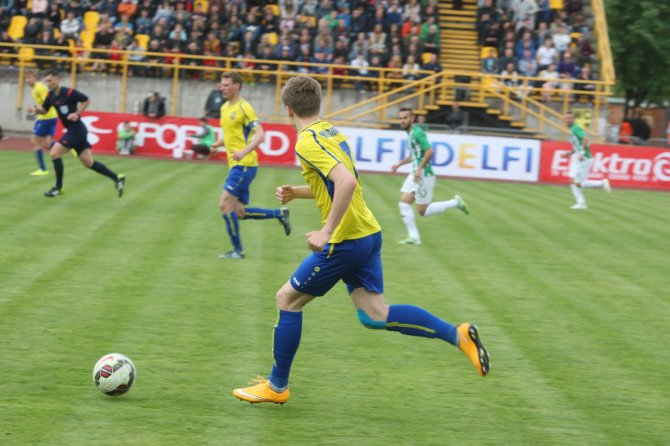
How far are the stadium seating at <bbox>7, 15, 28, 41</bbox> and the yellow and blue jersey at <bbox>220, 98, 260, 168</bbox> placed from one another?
24.0 m

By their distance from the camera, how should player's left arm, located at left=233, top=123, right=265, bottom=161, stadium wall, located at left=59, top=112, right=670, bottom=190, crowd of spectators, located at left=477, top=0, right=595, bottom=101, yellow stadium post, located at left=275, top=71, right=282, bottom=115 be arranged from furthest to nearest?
crowd of spectators, located at left=477, top=0, right=595, bottom=101
yellow stadium post, located at left=275, top=71, right=282, bottom=115
stadium wall, located at left=59, top=112, right=670, bottom=190
player's left arm, located at left=233, top=123, right=265, bottom=161

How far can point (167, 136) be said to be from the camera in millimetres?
28078

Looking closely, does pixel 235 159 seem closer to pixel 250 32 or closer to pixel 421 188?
pixel 421 188

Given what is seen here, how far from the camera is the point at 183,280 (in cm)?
1027

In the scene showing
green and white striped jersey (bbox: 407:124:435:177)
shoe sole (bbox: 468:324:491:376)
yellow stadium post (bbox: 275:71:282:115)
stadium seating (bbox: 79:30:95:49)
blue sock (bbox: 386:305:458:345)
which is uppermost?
stadium seating (bbox: 79:30:95:49)

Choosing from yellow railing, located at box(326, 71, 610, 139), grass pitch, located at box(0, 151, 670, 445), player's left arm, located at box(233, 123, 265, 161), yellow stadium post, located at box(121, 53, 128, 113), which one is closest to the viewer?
grass pitch, located at box(0, 151, 670, 445)

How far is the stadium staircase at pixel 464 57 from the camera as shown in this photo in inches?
1255

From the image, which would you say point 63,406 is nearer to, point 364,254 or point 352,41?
point 364,254

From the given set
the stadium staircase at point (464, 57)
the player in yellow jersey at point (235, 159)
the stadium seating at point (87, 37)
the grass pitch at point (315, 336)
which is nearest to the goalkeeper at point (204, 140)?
the stadium seating at point (87, 37)

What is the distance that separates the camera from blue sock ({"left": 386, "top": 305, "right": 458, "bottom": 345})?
6361mm

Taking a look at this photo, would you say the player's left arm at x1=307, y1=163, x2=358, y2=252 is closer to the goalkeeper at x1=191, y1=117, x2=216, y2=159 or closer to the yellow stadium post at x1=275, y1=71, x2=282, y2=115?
the goalkeeper at x1=191, y1=117, x2=216, y2=159

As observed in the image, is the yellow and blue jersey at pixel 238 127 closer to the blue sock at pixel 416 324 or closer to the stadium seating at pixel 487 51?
the blue sock at pixel 416 324

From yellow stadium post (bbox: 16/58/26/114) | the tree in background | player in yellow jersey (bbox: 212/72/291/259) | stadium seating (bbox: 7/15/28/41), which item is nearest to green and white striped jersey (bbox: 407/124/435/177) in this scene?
player in yellow jersey (bbox: 212/72/291/259)

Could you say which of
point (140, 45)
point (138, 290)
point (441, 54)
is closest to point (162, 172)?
point (140, 45)
